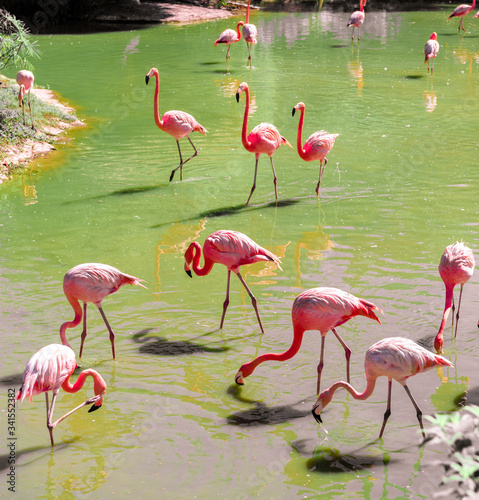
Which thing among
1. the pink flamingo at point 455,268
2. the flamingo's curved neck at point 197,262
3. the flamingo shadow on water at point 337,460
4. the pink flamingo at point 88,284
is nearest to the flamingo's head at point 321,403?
the flamingo shadow on water at point 337,460

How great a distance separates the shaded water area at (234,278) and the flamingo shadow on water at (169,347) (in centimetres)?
2

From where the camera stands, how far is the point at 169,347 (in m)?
5.49

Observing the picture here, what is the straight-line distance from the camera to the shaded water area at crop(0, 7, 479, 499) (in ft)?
13.8

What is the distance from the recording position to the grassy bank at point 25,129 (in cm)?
1029

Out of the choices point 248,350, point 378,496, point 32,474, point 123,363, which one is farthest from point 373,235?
point 32,474

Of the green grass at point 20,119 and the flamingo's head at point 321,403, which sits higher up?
the green grass at point 20,119

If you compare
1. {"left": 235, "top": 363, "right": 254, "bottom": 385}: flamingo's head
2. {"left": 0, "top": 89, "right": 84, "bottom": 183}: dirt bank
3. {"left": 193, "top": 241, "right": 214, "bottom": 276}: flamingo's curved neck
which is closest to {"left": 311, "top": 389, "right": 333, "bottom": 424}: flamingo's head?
{"left": 235, "top": 363, "right": 254, "bottom": 385}: flamingo's head

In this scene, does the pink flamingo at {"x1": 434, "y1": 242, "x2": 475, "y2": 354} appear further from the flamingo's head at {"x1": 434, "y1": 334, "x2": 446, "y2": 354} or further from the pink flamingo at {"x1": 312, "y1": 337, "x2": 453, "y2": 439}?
the pink flamingo at {"x1": 312, "y1": 337, "x2": 453, "y2": 439}

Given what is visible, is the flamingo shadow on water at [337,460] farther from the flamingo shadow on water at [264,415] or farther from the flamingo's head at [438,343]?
the flamingo's head at [438,343]

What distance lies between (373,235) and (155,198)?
287 cm

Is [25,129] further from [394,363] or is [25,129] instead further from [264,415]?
[394,363]

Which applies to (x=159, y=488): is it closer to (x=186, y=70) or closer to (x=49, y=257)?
(x=49, y=257)

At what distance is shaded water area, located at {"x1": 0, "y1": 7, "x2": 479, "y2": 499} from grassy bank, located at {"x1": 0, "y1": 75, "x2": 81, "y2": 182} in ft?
1.25

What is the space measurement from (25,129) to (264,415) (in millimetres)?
7806
